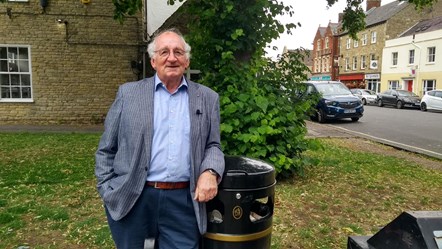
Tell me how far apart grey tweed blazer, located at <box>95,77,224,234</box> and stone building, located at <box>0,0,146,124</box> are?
10920 mm

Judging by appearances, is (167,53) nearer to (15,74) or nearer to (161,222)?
(161,222)

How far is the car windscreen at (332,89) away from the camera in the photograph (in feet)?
55.1

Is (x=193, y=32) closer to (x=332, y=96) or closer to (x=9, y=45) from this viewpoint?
(x=9, y=45)

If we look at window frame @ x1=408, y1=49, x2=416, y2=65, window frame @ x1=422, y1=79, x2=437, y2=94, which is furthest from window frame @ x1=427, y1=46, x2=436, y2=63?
window frame @ x1=408, y1=49, x2=416, y2=65

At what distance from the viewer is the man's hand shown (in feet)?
6.58

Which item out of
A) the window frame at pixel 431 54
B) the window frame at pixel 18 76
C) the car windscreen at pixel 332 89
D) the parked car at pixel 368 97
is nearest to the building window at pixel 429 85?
the window frame at pixel 431 54

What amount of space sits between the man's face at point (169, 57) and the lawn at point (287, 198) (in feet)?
6.91

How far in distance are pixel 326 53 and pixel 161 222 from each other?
60.7 m

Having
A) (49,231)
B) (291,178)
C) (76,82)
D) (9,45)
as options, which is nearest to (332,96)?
(76,82)

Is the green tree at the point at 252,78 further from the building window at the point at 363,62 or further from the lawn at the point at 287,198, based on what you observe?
the building window at the point at 363,62

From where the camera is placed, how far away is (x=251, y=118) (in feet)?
16.3

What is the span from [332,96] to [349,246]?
1482cm

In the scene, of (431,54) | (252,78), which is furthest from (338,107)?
(431,54)

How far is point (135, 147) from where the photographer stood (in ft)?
6.60
